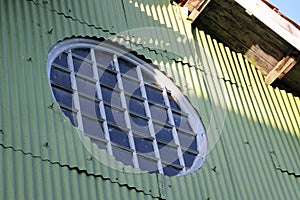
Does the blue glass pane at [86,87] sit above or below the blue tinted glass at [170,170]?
Answer: above

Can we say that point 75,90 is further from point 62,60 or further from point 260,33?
point 260,33

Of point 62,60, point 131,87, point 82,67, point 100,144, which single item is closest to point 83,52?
point 82,67

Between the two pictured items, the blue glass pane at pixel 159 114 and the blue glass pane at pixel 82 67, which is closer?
the blue glass pane at pixel 82 67

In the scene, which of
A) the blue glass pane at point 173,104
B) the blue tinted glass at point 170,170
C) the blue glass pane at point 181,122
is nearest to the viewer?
the blue tinted glass at point 170,170

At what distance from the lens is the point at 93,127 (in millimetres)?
8742

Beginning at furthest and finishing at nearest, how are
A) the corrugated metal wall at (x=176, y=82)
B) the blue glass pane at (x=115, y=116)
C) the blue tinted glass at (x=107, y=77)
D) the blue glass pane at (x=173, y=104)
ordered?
the blue glass pane at (x=173, y=104)
the blue tinted glass at (x=107, y=77)
the blue glass pane at (x=115, y=116)
the corrugated metal wall at (x=176, y=82)

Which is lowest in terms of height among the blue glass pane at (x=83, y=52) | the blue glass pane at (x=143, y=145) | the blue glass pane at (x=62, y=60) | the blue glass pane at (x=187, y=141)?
the blue glass pane at (x=143, y=145)

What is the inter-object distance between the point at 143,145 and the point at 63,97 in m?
0.99

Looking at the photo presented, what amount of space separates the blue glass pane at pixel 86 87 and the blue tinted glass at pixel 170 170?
1120 millimetres

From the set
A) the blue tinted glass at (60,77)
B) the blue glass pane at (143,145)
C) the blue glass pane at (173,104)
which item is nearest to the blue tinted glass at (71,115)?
the blue tinted glass at (60,77)

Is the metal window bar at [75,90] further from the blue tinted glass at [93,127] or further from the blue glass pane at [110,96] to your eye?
the blue glass pane at [110,96]

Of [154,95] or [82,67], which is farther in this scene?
[154,95]

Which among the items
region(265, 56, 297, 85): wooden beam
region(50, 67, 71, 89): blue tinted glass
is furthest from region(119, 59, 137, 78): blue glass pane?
region(265, 56, 297, 85): wooden beam

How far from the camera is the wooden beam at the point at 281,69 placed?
35.5 feet
